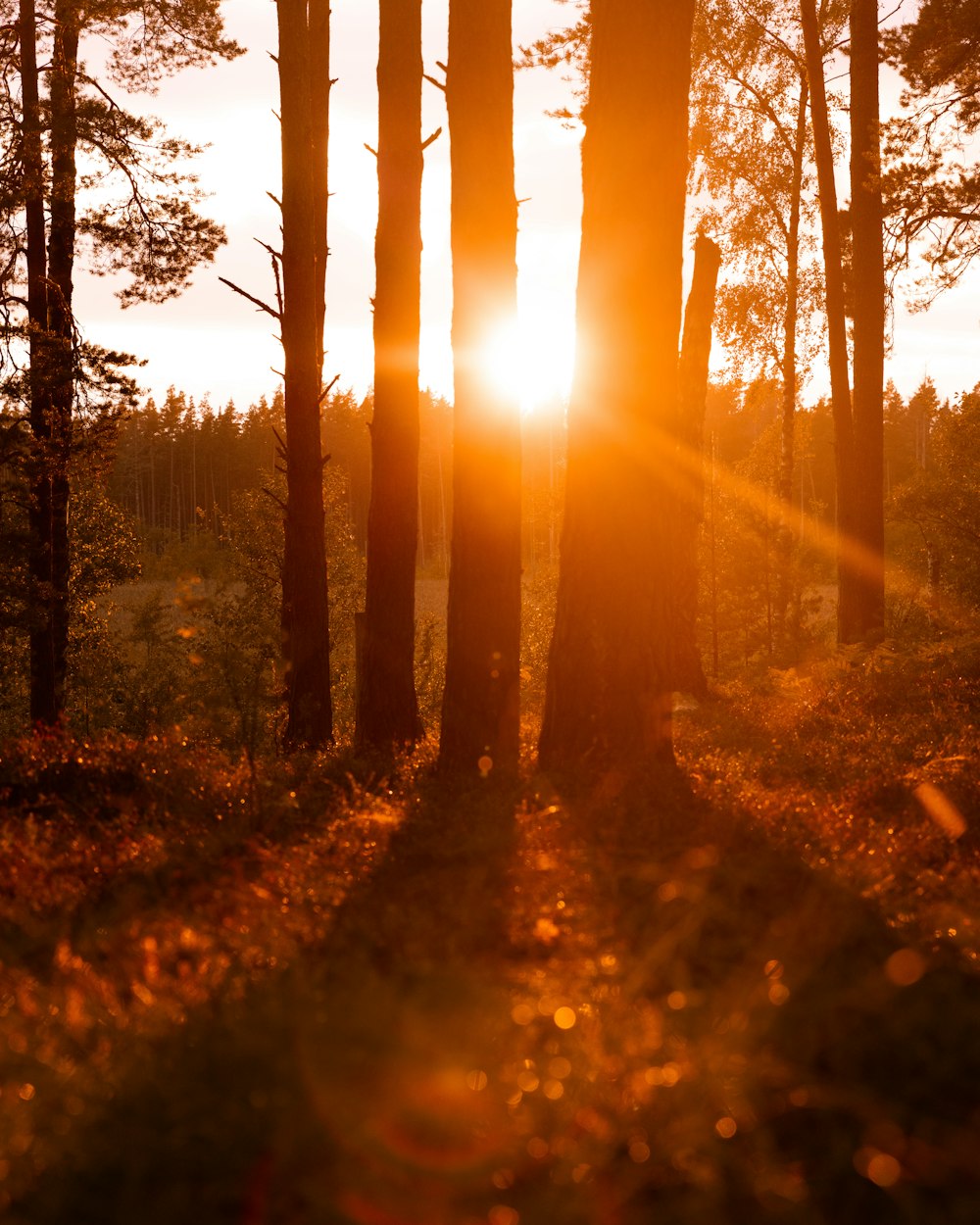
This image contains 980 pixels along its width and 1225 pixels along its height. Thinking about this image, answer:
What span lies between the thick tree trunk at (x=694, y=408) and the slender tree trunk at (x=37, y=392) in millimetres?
8543

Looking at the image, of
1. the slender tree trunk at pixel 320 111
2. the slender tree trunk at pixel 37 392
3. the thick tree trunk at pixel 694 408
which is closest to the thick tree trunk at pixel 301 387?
the slender tree trunk at pixel 320 111

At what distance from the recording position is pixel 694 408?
16.5 meters

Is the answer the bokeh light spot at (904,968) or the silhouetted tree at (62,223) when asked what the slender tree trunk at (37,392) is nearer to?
the silhouetted tree at (62,223)

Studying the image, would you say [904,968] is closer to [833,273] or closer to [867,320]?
[867,320]

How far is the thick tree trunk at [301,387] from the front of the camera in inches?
474

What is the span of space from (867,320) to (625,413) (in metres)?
11.4

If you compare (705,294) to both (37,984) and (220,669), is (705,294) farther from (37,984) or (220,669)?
(37,984)

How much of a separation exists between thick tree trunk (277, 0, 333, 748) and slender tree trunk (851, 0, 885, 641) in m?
9.00

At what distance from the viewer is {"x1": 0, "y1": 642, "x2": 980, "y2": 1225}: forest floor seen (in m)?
2.37

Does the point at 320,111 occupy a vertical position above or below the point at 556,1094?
above

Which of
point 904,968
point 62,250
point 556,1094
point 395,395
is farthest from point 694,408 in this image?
point 556,1094

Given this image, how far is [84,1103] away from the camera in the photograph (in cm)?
258

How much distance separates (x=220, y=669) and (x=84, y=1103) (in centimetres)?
530

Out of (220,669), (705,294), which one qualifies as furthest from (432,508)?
(220,669)
